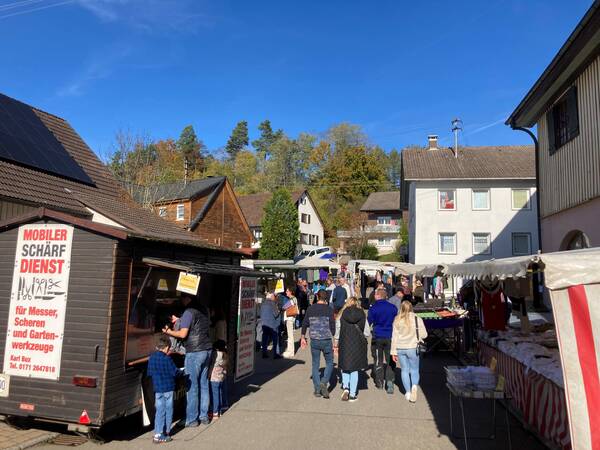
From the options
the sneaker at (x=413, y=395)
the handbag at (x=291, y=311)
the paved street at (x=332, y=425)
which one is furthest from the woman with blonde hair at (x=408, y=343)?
the handbag at (x=291, y=311)

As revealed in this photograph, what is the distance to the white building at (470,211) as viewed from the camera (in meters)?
31.8

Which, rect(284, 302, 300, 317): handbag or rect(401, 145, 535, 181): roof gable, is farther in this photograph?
rect(401, 145, 535, 181): roof gable

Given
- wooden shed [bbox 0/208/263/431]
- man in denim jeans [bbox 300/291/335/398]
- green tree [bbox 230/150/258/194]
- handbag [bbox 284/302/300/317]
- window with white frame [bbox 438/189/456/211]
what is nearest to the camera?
wooden shed [bbox 0/208/263/431]

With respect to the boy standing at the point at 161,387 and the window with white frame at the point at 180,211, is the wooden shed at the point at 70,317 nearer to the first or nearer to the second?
the boy standing at the point at 161,387

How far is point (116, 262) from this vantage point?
5949 mm

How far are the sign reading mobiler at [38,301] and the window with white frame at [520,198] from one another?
31647mm

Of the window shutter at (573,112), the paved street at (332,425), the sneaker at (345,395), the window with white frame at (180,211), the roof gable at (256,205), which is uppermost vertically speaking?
the roof gable at (256,205)

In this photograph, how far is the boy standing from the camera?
6.14 m

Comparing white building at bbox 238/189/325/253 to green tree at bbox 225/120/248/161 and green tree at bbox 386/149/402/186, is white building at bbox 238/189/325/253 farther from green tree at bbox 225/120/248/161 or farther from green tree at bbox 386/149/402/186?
green tree at bbox 225/120/248/161

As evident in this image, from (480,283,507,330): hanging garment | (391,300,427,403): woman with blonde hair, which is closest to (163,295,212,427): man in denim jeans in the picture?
(391,300,427,403): woman with blonde hair

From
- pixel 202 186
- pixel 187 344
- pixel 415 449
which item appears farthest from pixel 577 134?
pixel 202 186

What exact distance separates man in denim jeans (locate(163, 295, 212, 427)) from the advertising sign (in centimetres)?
147

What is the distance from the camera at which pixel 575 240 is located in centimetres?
1295

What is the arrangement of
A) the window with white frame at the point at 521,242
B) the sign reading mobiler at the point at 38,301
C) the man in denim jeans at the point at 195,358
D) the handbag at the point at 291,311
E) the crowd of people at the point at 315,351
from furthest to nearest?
1. the window with white frame at the point at 521,242
2. the handbag at the point at 291,311
3. the man in denim jeans at the point at 195,358
4. the crowd of people at the point at 315,351
5. the sign reading mobiler at the point at 38,301
